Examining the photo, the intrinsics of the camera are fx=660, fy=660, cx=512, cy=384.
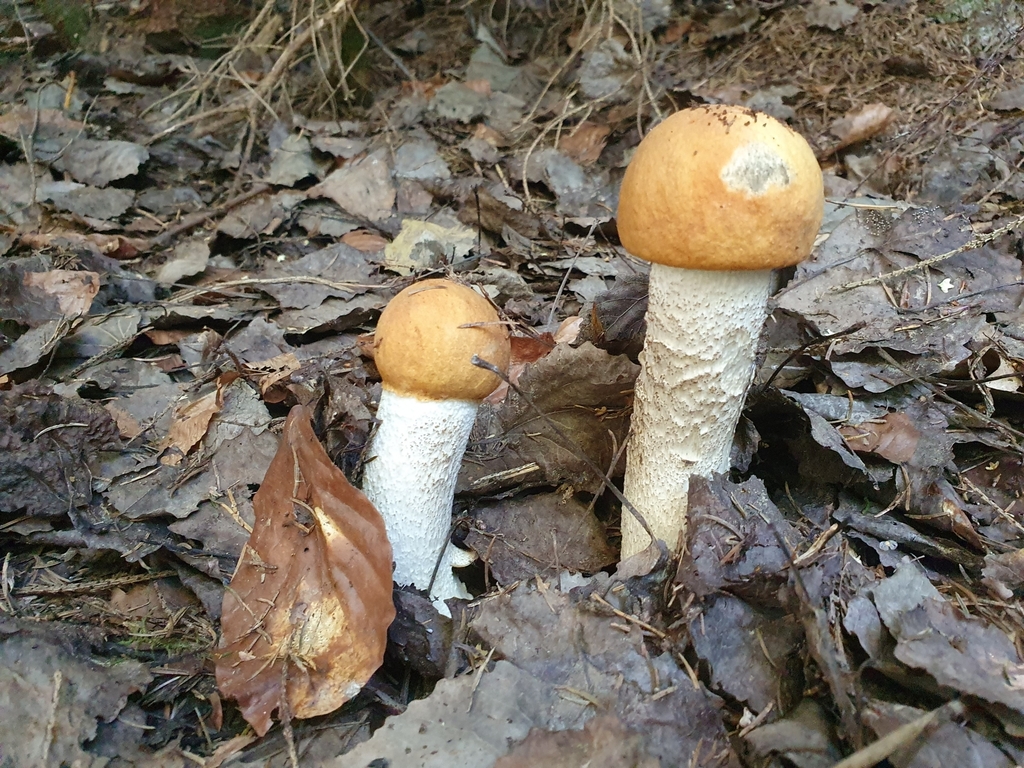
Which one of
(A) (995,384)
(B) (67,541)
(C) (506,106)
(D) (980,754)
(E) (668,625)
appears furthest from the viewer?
(C) (506,106)

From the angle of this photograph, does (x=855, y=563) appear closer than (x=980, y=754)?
No

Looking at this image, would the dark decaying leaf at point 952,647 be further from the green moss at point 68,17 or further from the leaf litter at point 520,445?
the green moss at point 68,17

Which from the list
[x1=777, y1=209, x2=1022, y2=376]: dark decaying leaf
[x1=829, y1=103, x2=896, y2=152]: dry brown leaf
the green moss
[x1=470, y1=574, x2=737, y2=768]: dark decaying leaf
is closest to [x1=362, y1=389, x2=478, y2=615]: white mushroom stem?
[x1=470, y1=574, x2=737, y2=768]: dark decaying leaf

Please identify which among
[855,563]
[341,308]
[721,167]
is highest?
[721,167]

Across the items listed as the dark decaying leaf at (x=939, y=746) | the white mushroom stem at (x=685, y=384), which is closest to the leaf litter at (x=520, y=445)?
the dark decaying leaf at (x=939, y=746)

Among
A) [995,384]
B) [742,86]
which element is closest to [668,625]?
[995,384]

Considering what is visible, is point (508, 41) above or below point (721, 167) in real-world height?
below

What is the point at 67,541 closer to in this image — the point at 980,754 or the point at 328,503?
the point at 328,503
